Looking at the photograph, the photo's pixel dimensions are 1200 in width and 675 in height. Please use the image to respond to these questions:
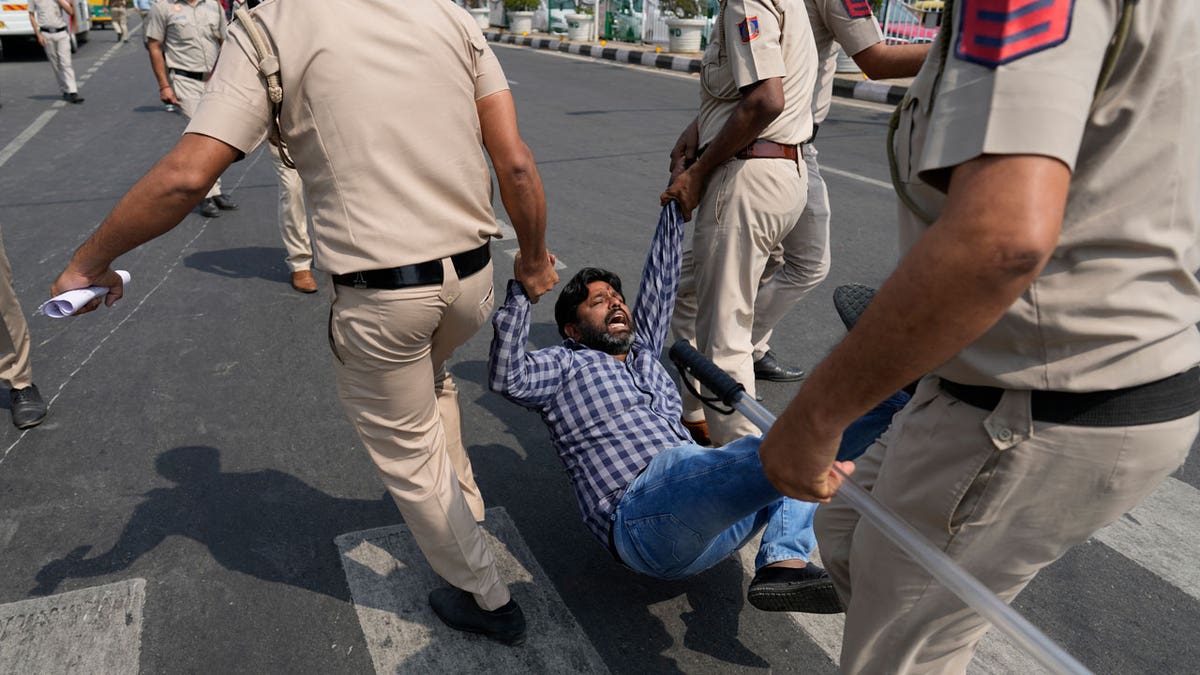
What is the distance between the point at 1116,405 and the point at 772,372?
273 cm

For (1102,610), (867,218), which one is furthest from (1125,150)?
(867,218)

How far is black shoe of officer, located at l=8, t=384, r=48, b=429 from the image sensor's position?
335cm

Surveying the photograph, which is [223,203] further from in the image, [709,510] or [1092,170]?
[1092,170]

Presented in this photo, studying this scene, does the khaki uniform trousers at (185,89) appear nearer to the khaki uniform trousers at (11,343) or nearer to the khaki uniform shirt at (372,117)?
the khaki uniform trousers at (11,343)

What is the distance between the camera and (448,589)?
7.97 ft

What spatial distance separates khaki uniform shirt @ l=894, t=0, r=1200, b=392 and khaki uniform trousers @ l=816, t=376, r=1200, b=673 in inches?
3.4

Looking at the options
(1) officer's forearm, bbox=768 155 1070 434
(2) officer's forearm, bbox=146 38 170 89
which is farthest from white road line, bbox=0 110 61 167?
(1) officer's forearm, bbox=768 155 1070 434

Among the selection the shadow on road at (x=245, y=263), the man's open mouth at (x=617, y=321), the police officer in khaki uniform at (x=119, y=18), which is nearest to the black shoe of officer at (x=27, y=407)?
the shadow on road at (x=245, y=263)

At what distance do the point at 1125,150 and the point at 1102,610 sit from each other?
6.21ft

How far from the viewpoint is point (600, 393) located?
2646 mm

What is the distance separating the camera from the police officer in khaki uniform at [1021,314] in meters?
0.95

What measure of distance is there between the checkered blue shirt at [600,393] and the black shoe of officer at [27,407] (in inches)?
84.2

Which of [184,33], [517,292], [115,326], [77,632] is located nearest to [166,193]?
[517,292]

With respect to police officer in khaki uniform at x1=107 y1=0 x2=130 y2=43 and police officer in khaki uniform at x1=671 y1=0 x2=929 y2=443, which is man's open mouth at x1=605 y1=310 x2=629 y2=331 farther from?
police officer in khaki uniform at x1=107 y1=0 x2=130 y2=43
